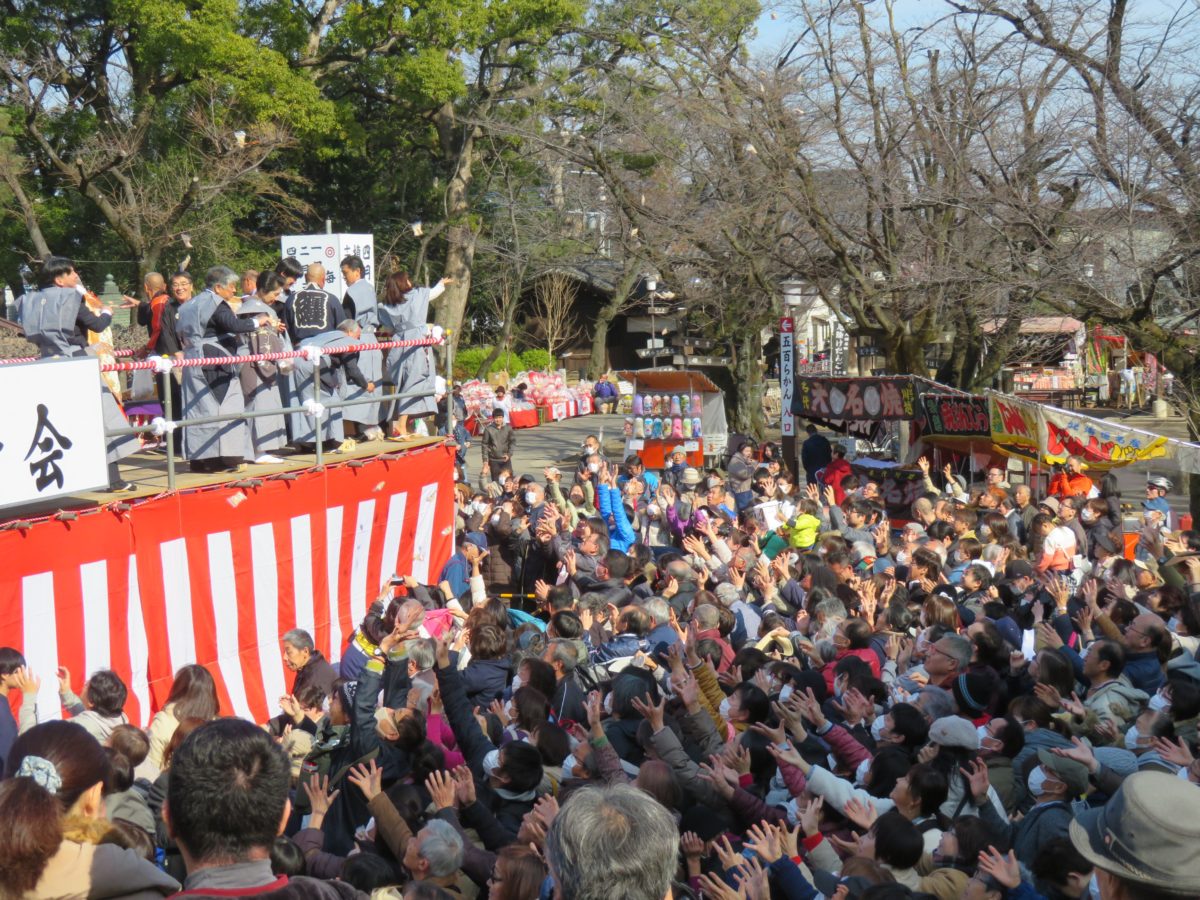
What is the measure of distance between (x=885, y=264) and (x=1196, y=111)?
5.96m

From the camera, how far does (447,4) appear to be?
2903 centimetres

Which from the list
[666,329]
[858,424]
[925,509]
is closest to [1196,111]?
[925,509]

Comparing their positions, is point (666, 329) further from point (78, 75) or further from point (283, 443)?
point (283, 443)

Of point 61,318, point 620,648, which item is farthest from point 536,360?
point 620,648

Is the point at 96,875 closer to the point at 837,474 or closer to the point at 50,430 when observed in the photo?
the point at 50,430

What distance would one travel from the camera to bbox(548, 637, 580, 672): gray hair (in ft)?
21.7

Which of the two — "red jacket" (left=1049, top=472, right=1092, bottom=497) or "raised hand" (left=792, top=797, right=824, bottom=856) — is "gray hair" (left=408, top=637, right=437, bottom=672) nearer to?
"raised hand" (left=792, top=797, right=824, bottom=856)

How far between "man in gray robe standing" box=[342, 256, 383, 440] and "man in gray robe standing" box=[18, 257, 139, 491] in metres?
2.32

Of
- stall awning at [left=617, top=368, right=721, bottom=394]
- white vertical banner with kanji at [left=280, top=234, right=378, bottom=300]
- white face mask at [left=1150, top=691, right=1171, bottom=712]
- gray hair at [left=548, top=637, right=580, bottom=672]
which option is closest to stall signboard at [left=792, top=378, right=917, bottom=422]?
stall awning at [left=617, top=368, right=721, bottom=394]

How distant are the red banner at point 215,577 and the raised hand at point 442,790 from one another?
336 cm

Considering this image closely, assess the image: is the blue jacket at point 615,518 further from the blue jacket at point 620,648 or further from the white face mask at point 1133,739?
the white face mask at point 1133,739

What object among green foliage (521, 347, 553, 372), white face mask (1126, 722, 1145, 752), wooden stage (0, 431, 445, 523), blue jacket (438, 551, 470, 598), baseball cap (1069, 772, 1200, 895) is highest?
baseball cap (1069, 772, 1200, 895)

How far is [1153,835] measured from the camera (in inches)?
96.0

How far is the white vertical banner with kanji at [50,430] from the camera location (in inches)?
261
